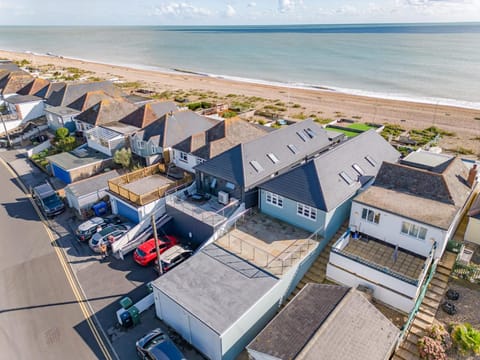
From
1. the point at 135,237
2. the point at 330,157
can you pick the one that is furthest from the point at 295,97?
the point at 135,237

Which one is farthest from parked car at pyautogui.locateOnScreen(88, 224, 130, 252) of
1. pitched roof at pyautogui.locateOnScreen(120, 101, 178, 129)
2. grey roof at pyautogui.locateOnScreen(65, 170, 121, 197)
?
pitched roof at pyautogui.locateOnScreen(120, 101, 178, 129)

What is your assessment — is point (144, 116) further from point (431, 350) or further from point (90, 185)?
point (431, 350)

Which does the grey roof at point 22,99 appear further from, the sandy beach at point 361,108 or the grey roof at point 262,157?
the grey roof at point 262,157

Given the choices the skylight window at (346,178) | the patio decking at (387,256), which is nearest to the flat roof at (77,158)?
the skylight window at (346,178)

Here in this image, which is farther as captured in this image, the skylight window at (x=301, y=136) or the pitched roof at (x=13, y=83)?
the pitched roof at (x=13, y=83)

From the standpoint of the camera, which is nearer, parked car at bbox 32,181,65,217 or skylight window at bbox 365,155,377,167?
skylight window at bbox 365,155,377,167

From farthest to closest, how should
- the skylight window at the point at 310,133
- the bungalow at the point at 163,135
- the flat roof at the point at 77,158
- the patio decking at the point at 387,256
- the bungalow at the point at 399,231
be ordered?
the flat roof at the point at 77,158
the bungalow at the point at 163,135
the skylight window at the point at 310,133
the patio decking at the point at 387,256
the bungalow at the point at 399,231

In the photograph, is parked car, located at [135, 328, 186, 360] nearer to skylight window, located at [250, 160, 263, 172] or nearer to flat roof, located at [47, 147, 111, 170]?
skylight window, located at [250, 160, 263, 172]
